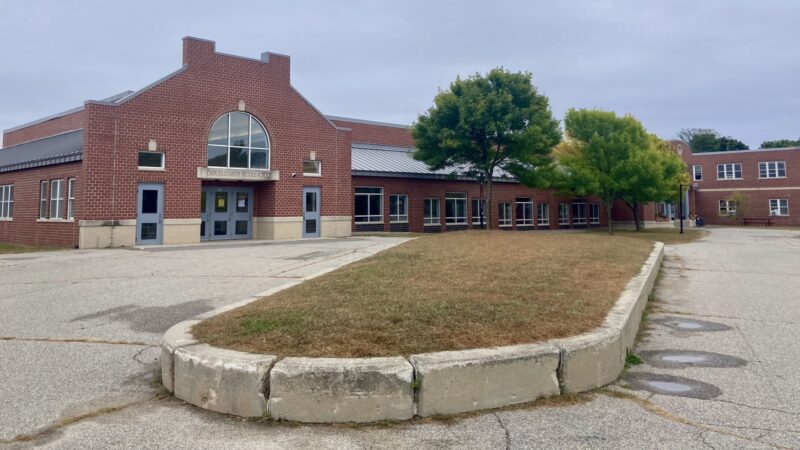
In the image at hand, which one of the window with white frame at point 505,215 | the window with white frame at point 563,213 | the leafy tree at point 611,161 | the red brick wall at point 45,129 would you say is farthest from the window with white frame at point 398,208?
the red brick wall at point 45,129

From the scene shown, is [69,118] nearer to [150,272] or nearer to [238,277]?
[150,272]

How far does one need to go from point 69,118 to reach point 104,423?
33748 millimetres

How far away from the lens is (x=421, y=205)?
33.2m

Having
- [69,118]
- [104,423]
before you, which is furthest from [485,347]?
[69,118]

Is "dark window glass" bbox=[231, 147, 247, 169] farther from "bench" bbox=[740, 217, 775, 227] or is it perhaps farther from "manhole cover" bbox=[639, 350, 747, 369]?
"bench" bbox=[740, 217, 775, 227]

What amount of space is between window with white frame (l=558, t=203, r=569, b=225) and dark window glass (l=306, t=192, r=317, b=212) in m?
25.7

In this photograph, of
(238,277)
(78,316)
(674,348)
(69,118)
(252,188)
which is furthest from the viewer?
(69,118)

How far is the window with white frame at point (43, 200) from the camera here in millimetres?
22922

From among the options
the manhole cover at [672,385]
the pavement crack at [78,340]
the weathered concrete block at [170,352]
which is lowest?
the manhole cover at [672,385]

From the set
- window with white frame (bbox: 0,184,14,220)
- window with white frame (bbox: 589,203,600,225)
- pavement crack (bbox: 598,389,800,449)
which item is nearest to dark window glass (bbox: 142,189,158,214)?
window with white frame (bbox: 0,184,14,220)

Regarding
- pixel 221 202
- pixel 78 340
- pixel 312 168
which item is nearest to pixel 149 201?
pixel 221 202

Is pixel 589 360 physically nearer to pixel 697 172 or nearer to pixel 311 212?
pixel 311 212

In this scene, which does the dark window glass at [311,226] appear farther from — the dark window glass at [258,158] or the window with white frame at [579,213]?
the window with white frame at [579,213]

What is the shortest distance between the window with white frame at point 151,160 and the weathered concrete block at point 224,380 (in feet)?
61.4
